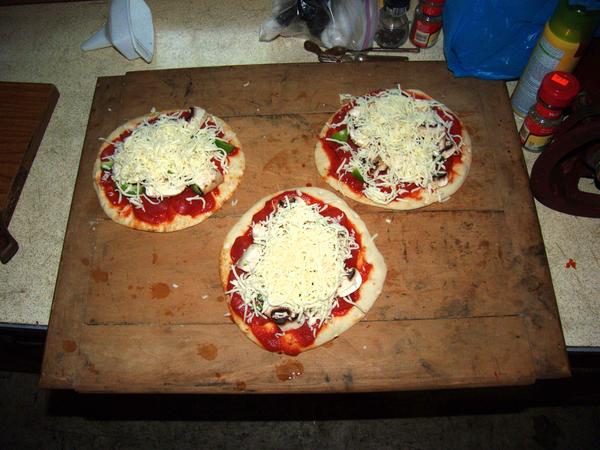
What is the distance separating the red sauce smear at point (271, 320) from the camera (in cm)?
210

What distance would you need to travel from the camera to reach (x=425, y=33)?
280 cm

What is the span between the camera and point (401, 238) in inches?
90.2

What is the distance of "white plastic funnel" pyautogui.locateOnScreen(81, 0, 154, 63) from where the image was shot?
284 centimetres

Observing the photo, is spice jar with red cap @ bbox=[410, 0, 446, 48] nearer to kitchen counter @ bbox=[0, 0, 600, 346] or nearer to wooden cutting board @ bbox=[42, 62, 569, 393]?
kitchen counter @ bbox=[0, 0, 600, 346]

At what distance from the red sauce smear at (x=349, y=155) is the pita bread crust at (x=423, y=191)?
0.02 metres

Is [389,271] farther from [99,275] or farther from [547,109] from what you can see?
[99,275]

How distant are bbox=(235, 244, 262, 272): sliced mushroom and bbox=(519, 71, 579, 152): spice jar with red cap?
1619 mm

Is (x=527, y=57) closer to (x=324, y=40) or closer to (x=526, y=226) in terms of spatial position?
(x=526, y=226)

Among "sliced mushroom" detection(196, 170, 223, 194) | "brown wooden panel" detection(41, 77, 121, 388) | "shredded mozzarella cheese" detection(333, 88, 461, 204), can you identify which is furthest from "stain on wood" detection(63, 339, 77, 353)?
"shredded mozzarella cheese" detection(333, 88, 461, 204)

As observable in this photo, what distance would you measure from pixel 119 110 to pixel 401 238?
184 centimetres

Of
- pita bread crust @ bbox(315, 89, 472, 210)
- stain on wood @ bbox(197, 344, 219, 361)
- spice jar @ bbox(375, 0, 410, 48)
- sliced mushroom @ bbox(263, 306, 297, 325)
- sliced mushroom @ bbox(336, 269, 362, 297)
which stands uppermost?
spice jar @ bbox(375, 0, 410, 48)

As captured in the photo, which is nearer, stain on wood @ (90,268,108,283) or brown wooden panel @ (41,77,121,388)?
brown wooden panel @ (41,77,121,388)

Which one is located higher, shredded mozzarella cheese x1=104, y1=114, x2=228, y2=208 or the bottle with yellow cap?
the bottle with yellow cap

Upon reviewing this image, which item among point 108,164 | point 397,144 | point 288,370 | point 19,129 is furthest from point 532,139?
point 19,129
